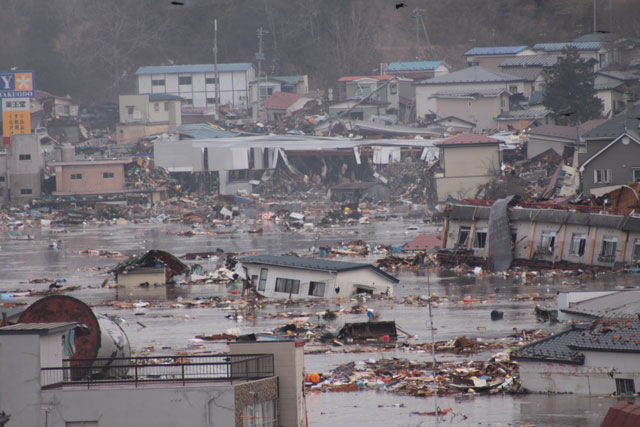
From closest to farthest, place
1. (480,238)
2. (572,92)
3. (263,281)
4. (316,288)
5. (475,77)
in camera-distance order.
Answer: (316,288) → (263,281) → (480,238) → (572,92) → (475,77)

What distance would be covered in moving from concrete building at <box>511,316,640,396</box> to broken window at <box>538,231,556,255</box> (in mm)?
16326

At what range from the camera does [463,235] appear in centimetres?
3528

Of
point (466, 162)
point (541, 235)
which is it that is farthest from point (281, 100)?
point (541, 235)

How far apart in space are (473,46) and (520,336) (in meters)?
70.4

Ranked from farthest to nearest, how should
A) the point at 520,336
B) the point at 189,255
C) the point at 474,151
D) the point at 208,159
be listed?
1. the point at 208,159
2. the point at 474,151
3. the point at 189,255
4. the point at 520,336

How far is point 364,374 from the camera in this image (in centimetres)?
1820

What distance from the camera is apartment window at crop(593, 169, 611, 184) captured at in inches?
1619

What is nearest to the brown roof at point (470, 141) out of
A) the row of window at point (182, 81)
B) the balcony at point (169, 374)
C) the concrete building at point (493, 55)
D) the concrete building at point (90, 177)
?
the concrete building at point (90, 177)

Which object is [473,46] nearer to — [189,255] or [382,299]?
[189,255]

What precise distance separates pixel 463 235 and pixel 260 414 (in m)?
24.0

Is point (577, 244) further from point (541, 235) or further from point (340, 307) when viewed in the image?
point (340, 307)

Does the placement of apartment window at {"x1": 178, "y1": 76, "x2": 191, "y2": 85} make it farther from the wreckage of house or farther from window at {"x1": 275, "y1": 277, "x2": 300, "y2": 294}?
window at {"x1": 275, "y1": 277, "x2": 300, "y2": 294}

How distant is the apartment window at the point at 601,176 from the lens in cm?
4112

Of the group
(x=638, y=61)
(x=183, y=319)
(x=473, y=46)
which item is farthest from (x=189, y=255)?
(x=473, y=46)
